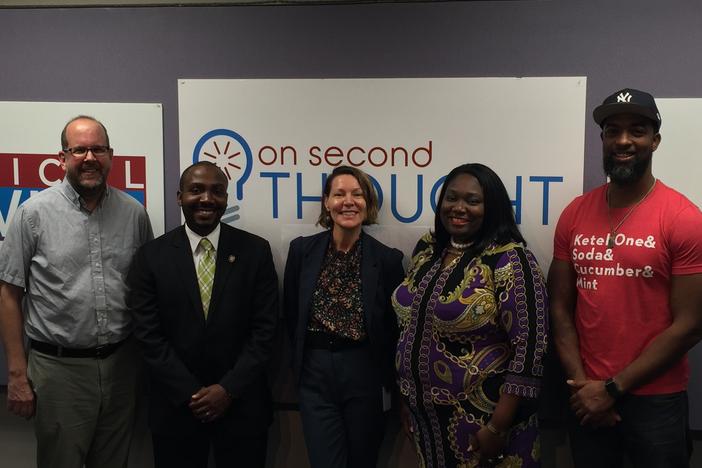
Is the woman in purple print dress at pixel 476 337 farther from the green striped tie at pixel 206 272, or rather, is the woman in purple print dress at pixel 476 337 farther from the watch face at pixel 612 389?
the green striped tie at pixel 206 272

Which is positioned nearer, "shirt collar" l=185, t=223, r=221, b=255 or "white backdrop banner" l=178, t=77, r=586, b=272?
"shirt collar" l=185, t=223, r=221, b=255

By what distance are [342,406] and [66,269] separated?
1.09 metres

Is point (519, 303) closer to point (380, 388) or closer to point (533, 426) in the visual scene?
point (533, 426)

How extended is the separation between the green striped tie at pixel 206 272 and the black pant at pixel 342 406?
0.41 metres

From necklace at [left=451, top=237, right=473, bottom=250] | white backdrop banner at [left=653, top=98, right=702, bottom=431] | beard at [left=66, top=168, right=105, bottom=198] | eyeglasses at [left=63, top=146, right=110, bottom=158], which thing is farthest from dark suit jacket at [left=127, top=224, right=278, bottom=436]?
white backdrop banner at [left=653, top=98, right=702, bottom=431]

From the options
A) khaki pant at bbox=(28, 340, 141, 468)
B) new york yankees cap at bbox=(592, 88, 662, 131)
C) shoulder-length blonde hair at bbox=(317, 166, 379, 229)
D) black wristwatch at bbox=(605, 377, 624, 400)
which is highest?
new york yankees cap at bbox=(592, 88, 662, 131)

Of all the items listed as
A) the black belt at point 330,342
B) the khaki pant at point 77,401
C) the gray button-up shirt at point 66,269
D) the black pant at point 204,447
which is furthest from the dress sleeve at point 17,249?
the black belt at point 330,342

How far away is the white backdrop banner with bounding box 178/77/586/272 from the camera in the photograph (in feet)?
7.25

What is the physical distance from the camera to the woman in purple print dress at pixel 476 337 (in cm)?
173

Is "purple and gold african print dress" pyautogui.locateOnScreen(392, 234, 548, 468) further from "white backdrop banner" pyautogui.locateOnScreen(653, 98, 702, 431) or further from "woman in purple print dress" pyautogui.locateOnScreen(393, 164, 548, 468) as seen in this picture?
"white backdrop banner" pyautogui.locateOnScreen(653, 98, 702, 431)

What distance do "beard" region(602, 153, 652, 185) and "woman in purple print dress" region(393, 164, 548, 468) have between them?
335 mm

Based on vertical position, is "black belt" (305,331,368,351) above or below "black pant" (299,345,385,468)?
above

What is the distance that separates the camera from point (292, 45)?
228cm

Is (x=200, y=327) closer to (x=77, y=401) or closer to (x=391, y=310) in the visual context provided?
(x=77, y=401)
